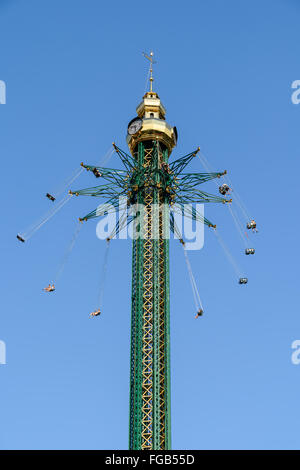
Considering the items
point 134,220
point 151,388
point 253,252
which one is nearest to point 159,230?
point 134,220

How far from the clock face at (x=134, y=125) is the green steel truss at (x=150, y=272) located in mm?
1646

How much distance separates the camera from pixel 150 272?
279ft

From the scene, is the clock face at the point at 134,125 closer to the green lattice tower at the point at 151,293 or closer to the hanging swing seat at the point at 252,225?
the green lattice tower at the point at 151,293

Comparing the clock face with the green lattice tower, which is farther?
the clock face

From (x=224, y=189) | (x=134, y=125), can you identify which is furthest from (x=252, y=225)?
(x=134, y=125)

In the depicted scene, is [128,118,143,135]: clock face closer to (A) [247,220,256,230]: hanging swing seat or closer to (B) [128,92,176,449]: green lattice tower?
(B) [128,92,176,449]: green lattice tower

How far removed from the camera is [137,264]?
85.4 metres

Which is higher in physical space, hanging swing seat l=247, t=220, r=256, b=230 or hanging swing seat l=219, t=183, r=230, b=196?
hanging swing seat l=219, t=183, r=230, b=196

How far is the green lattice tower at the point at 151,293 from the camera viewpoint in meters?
77.8

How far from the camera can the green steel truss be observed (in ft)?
256

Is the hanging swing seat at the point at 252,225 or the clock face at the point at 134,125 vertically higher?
the clock face at the point at 134,125
